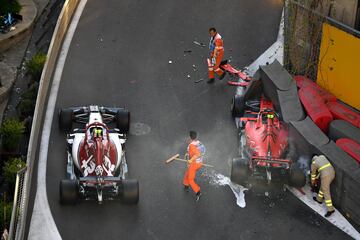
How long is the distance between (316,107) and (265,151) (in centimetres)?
252

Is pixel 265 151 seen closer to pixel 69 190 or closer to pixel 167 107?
pixel 167 107

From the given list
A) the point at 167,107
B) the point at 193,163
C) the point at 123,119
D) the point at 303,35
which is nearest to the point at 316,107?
the point at 303,35

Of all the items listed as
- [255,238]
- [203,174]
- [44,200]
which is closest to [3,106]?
[44,200]

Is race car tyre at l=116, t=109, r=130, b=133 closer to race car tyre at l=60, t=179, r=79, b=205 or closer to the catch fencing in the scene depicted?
race car tyre at l=60, t=179, r=79, b=205

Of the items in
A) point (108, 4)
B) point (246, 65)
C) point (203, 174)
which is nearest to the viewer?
point (203, 174)

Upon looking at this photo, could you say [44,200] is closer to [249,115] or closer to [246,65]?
[249,115]

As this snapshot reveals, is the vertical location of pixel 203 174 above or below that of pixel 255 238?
above

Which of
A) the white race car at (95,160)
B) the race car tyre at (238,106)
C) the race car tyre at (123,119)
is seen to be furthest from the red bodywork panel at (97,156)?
the race car tyre at (238,106)

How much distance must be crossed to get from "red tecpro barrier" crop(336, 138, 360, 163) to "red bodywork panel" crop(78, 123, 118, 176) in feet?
20.7

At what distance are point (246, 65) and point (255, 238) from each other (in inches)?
347

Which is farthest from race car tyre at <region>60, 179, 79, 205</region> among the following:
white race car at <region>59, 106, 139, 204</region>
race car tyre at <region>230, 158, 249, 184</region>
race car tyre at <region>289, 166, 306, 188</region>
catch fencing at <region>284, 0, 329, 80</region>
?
catch fencing at <region>284, 0, 329, 80</region>

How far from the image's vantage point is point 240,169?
22.4 meters

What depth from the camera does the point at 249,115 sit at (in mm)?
25297

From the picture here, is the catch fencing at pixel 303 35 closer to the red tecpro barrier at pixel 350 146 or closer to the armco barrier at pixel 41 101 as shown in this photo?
the red tecpro barrier at pixel 350 146
